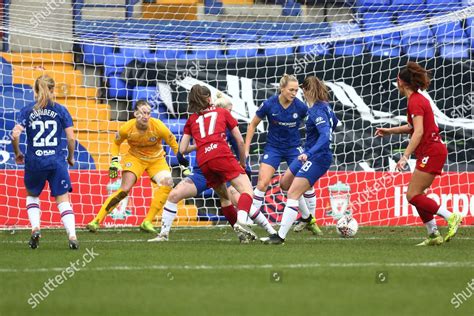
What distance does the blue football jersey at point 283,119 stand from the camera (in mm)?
14141

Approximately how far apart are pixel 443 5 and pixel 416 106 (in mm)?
8666

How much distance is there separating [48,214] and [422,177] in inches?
279

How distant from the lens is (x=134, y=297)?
25.1 feet

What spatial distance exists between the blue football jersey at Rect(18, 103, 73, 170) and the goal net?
16.7 ft

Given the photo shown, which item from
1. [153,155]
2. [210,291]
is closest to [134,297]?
[210,291]

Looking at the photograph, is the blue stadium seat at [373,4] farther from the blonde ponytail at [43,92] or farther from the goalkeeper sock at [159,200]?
the blonde ponytail at [43,92]

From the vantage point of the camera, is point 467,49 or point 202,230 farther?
point 467,49

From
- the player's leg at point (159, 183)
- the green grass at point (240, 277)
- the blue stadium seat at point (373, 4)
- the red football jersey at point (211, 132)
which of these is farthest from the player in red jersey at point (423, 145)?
the blue stadium seat at point (373, 4)

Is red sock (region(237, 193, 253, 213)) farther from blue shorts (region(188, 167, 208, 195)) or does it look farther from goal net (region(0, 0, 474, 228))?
goal net (region(0, 0, 474, 228))

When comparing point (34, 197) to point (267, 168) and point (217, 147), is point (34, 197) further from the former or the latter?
point (267, 168)

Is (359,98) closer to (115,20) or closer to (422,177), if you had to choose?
(115,20)

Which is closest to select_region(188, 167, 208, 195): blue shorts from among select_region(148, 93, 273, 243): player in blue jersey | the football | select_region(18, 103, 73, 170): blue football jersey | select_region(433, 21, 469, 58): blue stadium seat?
select_region(148, 93, 273, 243): player in blue jersey

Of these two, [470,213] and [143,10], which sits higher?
[143,10]

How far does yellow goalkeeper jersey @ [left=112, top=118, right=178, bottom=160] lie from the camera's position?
14703 mm
